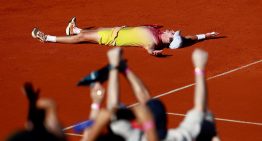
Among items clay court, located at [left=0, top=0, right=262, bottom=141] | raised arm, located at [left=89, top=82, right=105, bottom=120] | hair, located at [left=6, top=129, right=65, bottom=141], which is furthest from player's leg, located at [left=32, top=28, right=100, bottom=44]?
hair, located at [left=6, top=129, right=65, bottom=141]

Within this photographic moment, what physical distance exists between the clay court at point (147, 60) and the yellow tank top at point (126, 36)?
0.51 feet

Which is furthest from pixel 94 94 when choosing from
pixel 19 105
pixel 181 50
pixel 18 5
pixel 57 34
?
pixel 18 5

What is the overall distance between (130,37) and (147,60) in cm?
88

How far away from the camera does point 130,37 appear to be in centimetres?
1415

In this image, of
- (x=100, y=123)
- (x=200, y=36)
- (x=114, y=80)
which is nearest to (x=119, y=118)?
(x=100, y=123)

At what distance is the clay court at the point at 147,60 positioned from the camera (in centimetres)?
1080

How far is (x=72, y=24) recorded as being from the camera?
48.9 feet

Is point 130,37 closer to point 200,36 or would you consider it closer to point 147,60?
point 147,60

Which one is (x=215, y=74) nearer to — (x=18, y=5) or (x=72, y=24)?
(x=72, y=24)

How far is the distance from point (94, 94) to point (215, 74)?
607cm

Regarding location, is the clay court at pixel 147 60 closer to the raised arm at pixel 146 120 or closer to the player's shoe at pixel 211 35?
the player's shoe at pixel 211 35

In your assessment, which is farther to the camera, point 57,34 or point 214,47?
point 57,34

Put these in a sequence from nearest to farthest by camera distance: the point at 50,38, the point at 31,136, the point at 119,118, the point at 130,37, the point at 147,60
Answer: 1. the point at 31,136
2. the point at 119,118
3. the point at 147,60
4. the point at 130,37
5. the point at 50,38

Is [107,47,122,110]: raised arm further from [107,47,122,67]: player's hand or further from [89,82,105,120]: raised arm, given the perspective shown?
[89,82,105,120]: raised arm
